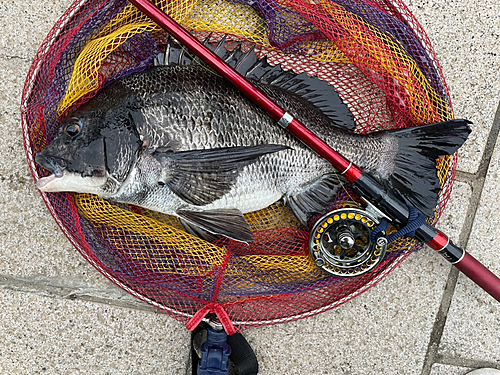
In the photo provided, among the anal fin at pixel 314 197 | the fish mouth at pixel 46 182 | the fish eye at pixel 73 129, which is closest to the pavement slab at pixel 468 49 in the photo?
the anal fin at pixel 314 197

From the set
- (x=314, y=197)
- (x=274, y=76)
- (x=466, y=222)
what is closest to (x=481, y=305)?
(x=466, y=222)

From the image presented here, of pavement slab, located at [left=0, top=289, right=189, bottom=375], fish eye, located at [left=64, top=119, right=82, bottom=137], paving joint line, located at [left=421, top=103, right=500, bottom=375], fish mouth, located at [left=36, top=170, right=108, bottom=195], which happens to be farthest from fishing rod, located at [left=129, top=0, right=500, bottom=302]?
pavement slab, located at [left=0, top=289, right=189, bottom=375]

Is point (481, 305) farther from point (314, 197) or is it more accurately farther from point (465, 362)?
point (314, 197)

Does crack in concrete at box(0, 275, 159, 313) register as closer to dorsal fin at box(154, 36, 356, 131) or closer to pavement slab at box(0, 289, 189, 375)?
pavement slab at box(0, 289, 189, 375)

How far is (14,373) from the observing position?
6.24ft

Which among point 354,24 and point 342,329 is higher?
point 354,24

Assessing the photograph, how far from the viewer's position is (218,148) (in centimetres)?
146

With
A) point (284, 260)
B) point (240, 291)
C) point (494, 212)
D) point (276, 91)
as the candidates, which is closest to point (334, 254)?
point (284, 260)

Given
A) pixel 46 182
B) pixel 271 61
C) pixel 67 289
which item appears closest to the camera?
pixel 46 182

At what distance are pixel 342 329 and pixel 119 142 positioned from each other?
4.68ft

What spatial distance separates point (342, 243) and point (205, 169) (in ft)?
2.13

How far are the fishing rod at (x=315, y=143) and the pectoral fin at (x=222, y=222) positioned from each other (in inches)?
16.7

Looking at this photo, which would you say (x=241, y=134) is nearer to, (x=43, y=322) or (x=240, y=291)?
(x=240, y=291)

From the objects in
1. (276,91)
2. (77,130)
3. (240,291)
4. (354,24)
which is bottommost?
(240,291)
